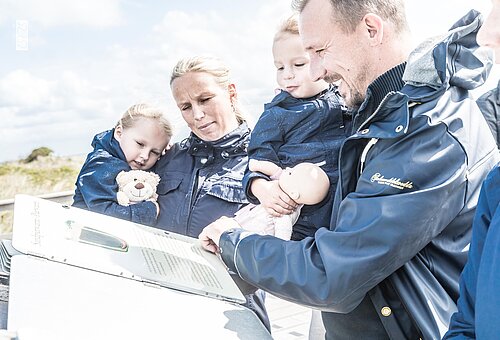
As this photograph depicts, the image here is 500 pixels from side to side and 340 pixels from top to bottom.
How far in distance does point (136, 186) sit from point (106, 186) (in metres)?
0.11

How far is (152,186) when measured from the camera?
2.15m

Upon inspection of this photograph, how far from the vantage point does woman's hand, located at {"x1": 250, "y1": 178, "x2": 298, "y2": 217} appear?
1877mm

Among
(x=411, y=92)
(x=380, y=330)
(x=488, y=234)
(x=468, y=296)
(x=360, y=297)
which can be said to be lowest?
(x=380, y=330)

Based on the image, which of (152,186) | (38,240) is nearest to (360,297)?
(38,240)

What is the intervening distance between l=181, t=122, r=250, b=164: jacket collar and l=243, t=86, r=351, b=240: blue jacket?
72 millimetres

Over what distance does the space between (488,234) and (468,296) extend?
17cm

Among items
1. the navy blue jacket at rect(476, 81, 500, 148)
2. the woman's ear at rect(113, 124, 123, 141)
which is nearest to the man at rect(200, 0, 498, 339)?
the woman's ear at rect(113, 124, 123, 141)

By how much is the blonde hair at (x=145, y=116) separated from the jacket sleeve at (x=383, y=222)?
1.01 m

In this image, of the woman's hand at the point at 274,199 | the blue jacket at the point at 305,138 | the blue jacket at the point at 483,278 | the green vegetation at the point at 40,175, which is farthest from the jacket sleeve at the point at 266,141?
the green vegetation at the point at 40,175

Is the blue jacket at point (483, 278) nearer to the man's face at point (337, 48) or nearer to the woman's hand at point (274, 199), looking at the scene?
the man's face at point (337, 48)

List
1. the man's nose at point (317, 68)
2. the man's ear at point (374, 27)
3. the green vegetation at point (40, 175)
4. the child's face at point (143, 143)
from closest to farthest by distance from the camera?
the man's ear at point (374, 27) → the man's nose at point (317, 68) → the child's face at point (143, 143) → the green vegetation at point (40, 175)

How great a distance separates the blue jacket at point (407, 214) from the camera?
133 cm

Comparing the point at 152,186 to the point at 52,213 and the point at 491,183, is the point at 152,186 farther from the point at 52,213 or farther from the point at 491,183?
the point at 491,183

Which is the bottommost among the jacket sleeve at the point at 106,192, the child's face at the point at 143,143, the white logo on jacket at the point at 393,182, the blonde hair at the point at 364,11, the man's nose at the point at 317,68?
the jacket sleeve at the point at 106,192
